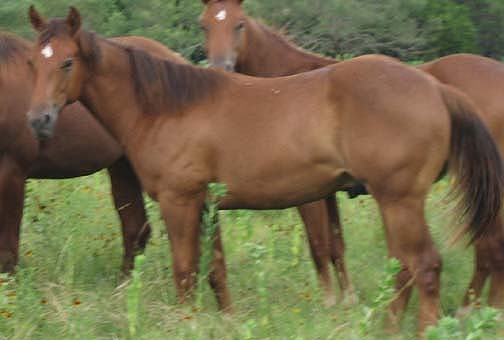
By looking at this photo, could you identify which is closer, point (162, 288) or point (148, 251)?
point (162, 288)

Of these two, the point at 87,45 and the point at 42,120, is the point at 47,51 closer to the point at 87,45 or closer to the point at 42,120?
the point at 87,45

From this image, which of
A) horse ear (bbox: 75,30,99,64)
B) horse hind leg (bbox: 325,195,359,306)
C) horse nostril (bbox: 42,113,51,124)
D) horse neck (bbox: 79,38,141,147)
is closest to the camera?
horse nostril (bbox: 42,113,51,124)

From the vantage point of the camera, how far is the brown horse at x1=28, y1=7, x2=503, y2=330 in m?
4.46

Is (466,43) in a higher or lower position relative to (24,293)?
lower

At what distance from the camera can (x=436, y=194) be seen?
25.5ft

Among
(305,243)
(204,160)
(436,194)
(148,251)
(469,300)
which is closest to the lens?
(204,160)

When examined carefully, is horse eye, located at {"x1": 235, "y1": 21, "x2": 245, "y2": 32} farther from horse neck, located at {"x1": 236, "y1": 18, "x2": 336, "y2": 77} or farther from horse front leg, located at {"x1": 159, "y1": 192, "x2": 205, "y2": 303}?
horse front leg, located at {"x1": 159, "y1": 192, "x2": 205, "y2": 303}

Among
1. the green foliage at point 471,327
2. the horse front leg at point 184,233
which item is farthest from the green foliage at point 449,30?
the green foliage at point 471,327

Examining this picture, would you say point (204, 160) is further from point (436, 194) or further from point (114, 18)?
point (114, 18)

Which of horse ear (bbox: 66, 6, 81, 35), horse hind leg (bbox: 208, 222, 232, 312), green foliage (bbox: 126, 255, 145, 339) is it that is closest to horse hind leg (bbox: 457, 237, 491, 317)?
horse hind leg (bbox: 208, 222, 232, 312)

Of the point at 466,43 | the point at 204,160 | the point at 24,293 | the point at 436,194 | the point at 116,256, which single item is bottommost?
the point at 466,43

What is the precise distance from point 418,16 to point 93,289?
28.6 metres

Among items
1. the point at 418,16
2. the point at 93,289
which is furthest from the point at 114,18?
the point at 93,289

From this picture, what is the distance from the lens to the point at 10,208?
549 centimetres
